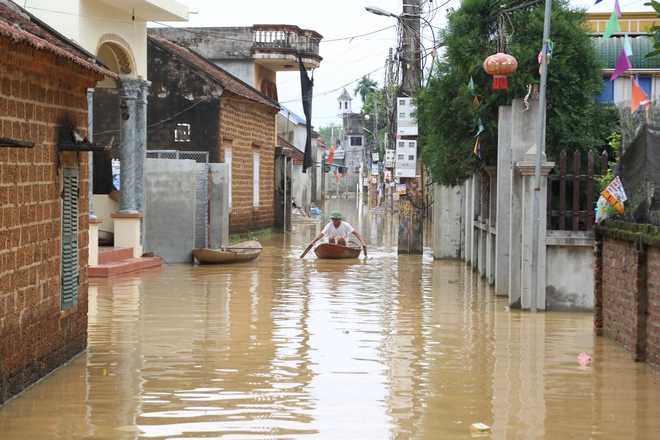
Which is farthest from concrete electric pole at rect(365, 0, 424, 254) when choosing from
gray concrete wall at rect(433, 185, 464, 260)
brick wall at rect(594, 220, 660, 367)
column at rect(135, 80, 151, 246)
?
brick wall at rect(594, 220, 660, 367)

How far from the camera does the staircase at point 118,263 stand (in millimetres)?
19172

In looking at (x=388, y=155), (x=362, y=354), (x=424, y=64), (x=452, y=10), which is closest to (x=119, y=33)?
(x=452, y=10)

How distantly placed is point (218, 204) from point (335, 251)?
313 cm

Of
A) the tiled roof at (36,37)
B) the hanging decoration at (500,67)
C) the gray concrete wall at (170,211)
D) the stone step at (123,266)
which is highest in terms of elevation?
the hanging decoration at (500,67)

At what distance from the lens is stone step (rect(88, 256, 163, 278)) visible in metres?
19.2

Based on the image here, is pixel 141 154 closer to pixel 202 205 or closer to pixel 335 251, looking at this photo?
pixel 202 205

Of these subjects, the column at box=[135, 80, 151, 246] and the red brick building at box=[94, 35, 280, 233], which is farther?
the red brick building at box=[94, 35, 280, 233]

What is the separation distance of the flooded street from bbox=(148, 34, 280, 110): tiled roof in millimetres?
12234

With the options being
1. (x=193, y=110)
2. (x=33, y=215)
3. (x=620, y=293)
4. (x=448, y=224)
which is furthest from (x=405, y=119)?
(x=33, y=215)

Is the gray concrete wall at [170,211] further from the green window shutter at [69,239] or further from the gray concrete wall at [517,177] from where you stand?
the green window shutter at [69,239]

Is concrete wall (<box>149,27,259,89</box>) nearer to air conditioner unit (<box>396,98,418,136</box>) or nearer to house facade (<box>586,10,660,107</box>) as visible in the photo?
air conditioner unit (<box>396,98,418,136</box>)

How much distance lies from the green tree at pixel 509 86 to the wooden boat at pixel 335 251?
206 inches

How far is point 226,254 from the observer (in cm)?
2261

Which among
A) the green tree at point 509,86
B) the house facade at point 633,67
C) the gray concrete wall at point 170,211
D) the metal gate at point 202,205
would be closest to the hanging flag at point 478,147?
the green tree at point 509,86
